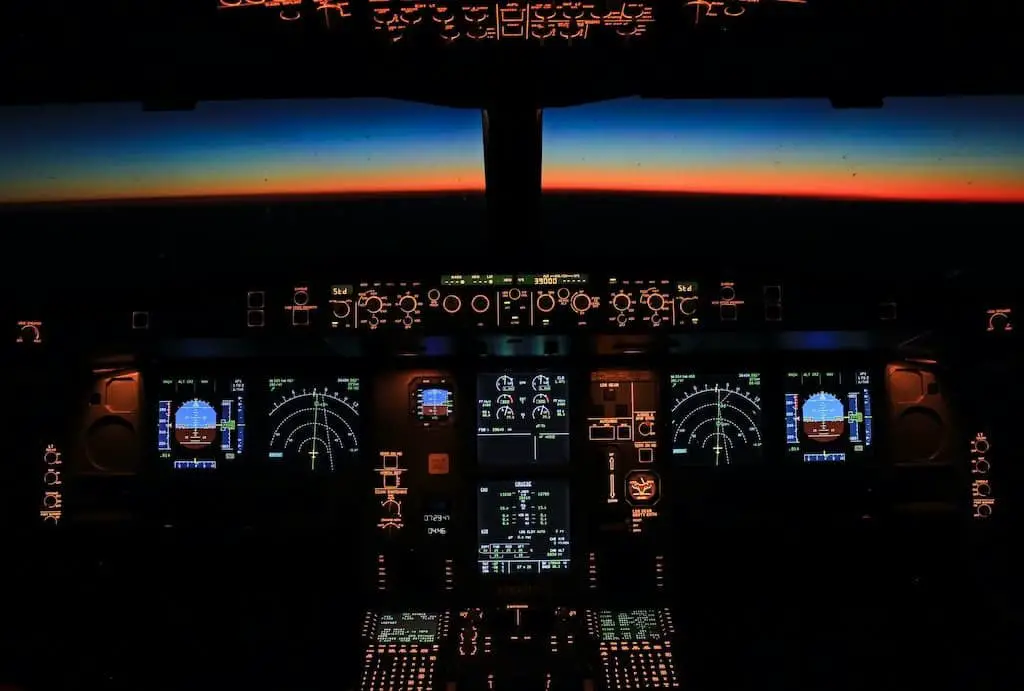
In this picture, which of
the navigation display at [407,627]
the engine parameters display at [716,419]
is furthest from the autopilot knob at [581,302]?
the navigation display at [407,627]

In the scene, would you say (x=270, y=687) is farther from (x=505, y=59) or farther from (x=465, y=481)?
(x=505, y=59)

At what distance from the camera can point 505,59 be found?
2.37 metres

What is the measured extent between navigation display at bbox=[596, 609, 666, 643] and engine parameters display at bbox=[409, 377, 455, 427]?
102 cm

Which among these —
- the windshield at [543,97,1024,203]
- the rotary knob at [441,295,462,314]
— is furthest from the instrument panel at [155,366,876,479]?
the windshield at [543,97,1024,203]

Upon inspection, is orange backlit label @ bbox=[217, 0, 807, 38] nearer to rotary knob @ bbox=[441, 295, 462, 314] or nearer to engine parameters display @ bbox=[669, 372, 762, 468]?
rotary knob @ bbox=[441, 295, 462, 314]

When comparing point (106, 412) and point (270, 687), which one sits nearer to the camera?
point (270, 687)

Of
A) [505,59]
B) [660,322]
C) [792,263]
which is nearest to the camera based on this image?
[505,59]

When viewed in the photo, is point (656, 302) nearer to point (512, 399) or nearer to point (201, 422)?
point (512, 399)

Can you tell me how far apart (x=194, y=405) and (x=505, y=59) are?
234 centimetres

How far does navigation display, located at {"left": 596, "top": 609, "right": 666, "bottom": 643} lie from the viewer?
373 centimetres

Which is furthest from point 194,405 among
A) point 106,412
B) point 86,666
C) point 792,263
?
point 792,263

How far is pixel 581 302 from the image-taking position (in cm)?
357

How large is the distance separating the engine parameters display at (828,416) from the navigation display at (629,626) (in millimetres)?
906

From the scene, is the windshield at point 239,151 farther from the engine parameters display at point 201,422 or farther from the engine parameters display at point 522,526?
the engine parameters display at point 522,526
